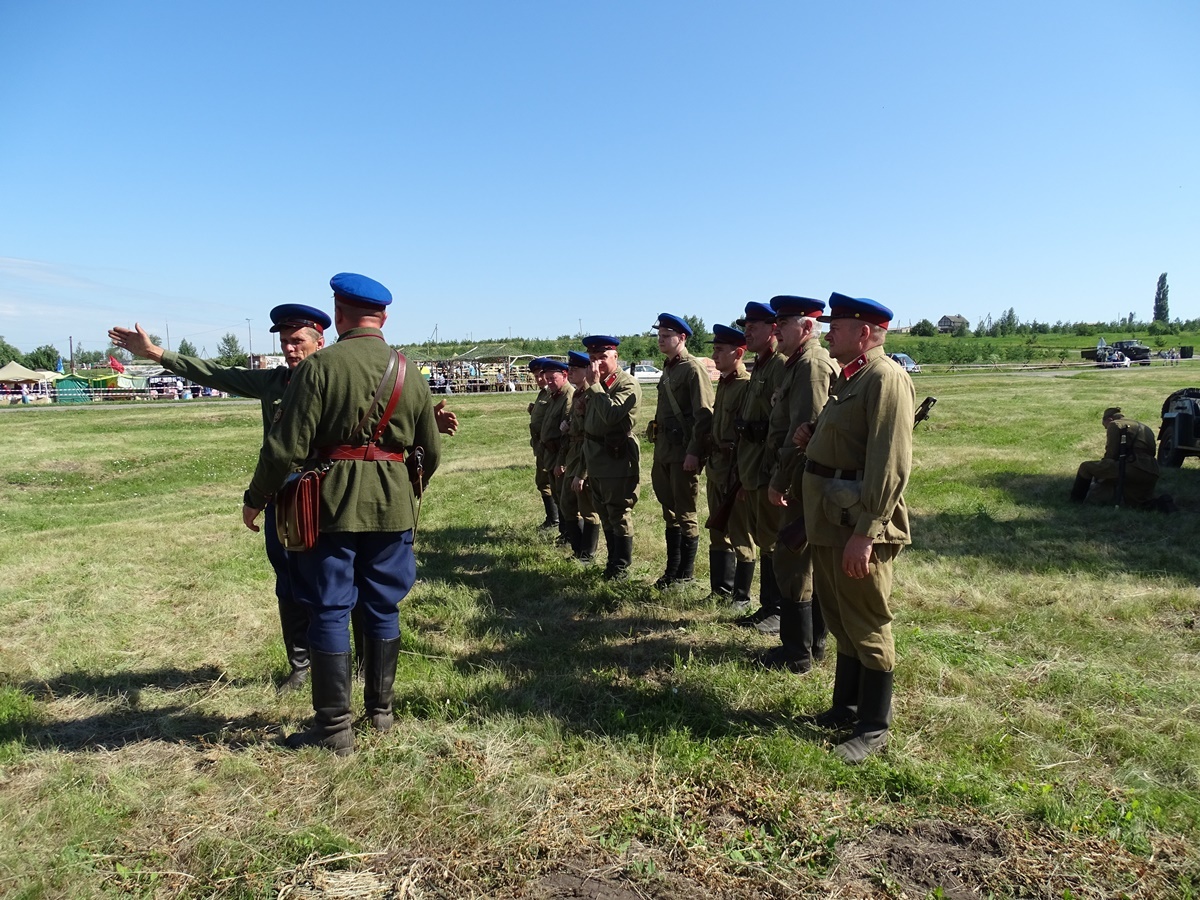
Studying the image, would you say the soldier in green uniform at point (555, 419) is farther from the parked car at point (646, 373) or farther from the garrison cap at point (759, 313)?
the parked car at point (646, 373)

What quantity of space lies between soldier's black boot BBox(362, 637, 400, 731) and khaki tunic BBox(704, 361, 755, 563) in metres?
2.76

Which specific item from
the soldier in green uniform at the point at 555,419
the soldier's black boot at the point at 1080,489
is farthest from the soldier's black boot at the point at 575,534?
the soldier's black boot at the point at 1080,489

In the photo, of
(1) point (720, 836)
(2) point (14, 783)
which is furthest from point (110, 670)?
(1) point (720, 836)

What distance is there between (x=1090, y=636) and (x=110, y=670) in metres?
6.29

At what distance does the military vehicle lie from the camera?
429 inches

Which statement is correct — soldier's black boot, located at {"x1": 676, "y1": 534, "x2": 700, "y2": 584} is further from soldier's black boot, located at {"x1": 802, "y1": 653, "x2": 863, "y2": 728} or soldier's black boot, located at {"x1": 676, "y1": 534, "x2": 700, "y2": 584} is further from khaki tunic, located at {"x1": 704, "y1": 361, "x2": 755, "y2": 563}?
soldier's black boot, located at {"x1": 802, "y1": 653, "x2": 863, "y2": 728}

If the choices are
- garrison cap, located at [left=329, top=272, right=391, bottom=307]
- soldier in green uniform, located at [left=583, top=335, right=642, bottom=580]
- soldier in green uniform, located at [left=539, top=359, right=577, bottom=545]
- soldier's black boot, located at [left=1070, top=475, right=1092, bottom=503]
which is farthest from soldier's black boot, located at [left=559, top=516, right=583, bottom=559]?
soldier's black boot, located at [left=1070, top=475, right=1092, bottom=503]

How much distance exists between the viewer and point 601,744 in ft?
12.6

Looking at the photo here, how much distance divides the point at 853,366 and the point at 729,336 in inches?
89.1

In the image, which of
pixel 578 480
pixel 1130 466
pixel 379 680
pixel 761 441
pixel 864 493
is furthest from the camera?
pixel 1130 466

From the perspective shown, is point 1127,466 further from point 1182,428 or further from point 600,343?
point 600,343

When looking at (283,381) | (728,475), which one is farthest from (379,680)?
(728,475)

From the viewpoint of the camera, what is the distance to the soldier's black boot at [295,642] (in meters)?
4.62

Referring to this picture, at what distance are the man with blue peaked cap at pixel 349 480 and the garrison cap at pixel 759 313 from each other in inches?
95.0
